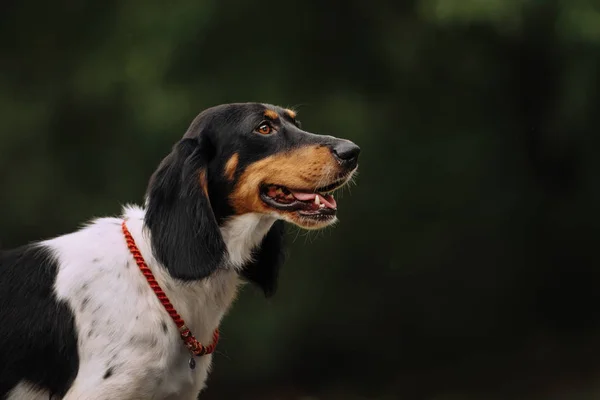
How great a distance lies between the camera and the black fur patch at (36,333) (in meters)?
4.21

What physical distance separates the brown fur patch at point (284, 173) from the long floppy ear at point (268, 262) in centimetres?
35

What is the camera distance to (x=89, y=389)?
13.4 ft

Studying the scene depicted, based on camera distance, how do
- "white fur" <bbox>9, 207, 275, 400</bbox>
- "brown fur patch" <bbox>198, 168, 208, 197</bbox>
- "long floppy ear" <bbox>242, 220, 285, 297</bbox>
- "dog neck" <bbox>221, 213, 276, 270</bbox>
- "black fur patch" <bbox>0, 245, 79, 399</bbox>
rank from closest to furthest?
"white fur" <bbox>9, 207, 275, 400</bbox>
"black fur patch" <bbox>0, 245, 79, 399</bbox>
"brown fur patch" <bbox>198, 168, 208, 197</bbox>
"dog neck" <bbox>221, 213, 276, 270</bbox>
"long floppy ear" <bbox>242, 220, 285, 297</bbox>

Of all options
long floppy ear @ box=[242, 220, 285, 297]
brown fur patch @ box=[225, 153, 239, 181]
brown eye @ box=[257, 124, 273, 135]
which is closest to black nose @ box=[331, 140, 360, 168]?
brown eye @ box=[257, 124, 273, 135]

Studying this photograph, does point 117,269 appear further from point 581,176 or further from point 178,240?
point 581,176

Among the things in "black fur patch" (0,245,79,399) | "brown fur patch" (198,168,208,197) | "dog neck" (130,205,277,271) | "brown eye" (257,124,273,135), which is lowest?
"black fur patch" (0,245,79,399)

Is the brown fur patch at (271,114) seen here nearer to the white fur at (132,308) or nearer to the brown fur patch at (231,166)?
the brown fur patch at (231,166)

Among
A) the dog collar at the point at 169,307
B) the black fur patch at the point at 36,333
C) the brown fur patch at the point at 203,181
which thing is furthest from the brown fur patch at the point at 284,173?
the black fur patch at the point at 36,333

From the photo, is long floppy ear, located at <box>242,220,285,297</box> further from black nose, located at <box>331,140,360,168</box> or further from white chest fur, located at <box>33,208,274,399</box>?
black nose, located at <box>331,140,360,168</box>

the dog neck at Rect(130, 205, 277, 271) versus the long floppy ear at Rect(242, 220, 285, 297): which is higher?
the dog neck at Rect(130, 205, 277, 271)

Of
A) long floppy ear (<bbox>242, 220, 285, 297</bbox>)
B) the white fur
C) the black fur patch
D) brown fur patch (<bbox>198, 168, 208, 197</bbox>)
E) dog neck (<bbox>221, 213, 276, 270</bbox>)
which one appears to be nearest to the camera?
the white fur

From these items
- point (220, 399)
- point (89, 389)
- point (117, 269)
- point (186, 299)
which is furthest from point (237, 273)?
point (220, 399)

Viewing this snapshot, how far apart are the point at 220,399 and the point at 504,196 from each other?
2.84 meters

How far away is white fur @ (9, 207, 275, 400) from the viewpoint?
4.11 metres
